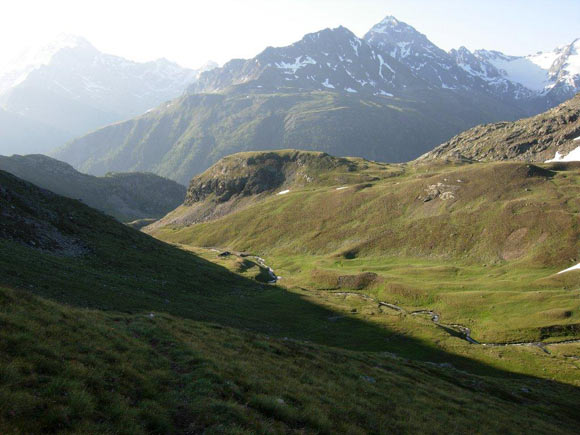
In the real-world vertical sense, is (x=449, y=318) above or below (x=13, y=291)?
below

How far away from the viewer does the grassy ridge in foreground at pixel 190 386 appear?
1295 cm

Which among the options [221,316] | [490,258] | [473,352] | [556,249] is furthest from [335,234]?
[221,316]

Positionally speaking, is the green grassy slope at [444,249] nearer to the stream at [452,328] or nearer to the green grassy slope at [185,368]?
the stream at [452,328]

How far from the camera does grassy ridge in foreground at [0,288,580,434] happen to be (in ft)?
42.5

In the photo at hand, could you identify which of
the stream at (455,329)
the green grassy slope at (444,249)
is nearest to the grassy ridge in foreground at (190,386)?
the stream at (455,329)

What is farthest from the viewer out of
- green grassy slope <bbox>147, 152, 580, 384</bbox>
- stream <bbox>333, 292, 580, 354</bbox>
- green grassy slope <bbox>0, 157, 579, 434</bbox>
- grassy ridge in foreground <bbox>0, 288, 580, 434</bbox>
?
green grassy slope <bbox>147, 152, 580, 384</bbox>

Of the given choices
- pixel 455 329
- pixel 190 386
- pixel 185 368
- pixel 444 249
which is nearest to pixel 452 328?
pixel 455 329

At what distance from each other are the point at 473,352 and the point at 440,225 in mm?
74392

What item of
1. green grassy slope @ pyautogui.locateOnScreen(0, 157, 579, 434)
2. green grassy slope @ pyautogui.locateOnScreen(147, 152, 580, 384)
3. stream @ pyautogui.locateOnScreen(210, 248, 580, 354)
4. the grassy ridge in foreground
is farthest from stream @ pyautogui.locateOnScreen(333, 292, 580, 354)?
the grassy ridge in foreground

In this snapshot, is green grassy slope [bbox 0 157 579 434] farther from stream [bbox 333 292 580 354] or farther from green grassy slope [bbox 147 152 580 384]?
green grassy slope [bbox 147 152 580 384]

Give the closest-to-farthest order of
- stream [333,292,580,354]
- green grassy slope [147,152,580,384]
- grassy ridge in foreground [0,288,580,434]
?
grassy ridge in foreground [0,288,580,434] < stream [333,292,580,354] < green grassy slope [147,152,580,384]

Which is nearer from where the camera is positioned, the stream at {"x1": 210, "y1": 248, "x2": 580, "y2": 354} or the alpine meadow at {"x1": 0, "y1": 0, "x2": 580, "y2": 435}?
the alpine meadow at {"x1": 0, "y1": 0, "x2": 580, "y2": 435}

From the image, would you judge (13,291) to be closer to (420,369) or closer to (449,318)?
(420,369)

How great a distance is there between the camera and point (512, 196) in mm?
133875
